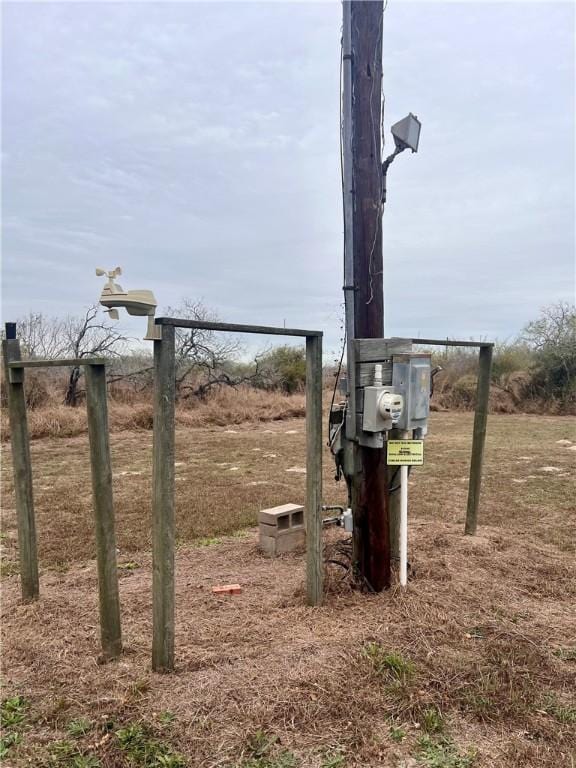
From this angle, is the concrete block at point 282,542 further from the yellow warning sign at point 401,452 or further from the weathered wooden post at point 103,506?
the weathered wooden post at point 103,506

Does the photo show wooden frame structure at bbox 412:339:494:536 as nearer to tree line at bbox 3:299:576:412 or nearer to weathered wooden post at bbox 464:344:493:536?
weathered wooden post at bbox 464:344:493:536

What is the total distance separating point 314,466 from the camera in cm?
296

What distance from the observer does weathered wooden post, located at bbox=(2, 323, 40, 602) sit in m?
3.13

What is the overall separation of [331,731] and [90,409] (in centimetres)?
165

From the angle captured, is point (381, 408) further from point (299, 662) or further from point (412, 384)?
point (299, 662)

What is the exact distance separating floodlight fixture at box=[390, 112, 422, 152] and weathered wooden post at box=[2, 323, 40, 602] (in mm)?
2464

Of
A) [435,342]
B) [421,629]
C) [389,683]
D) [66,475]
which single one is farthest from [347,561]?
[66,475]

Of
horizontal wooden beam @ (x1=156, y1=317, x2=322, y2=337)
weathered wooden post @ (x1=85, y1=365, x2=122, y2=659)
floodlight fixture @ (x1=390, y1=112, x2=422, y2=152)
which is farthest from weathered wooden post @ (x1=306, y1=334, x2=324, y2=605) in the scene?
floodlight fixture @ (x1=390, y1=112, x2=422, y2=152)

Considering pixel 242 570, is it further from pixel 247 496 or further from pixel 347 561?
pixel 247 496

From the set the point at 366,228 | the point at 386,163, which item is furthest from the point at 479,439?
the point at 386,163

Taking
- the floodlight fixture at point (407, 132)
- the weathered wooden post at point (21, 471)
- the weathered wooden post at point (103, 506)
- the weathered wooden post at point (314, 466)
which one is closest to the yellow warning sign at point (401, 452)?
the weathered wooden post at point (314, 466)

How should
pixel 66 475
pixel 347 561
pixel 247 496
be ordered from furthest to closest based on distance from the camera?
pixel 66 475 → pixel 247 496 → pixel 347 561

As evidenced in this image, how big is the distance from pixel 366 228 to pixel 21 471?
244 centimetres

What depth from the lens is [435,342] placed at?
3.87 m
